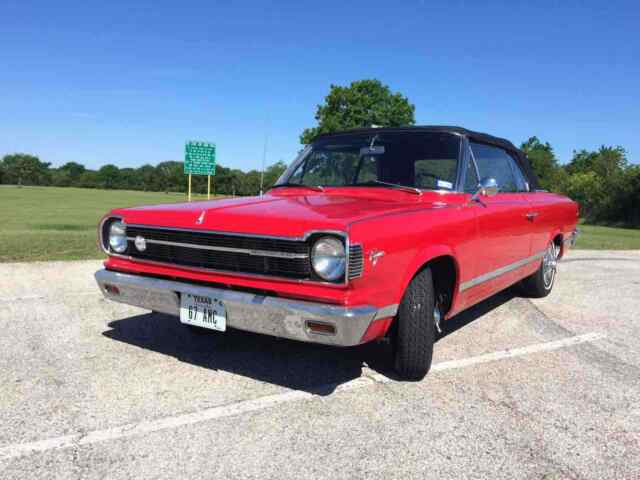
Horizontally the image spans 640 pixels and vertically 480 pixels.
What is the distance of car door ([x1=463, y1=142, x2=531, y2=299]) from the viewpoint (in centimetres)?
386

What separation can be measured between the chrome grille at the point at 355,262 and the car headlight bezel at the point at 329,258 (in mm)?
46

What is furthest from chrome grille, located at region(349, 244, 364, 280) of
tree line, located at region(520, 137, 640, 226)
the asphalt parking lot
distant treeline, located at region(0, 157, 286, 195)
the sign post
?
distant treeline, located at region(0, 157, 286, 195)

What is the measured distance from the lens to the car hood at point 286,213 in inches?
107

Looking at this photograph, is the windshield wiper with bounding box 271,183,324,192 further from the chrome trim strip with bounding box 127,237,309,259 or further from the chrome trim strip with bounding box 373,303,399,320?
the chrome trim strip with bounding box 373,303,399,320

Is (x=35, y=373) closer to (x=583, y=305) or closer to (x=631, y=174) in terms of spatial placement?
(x=583, y=305)

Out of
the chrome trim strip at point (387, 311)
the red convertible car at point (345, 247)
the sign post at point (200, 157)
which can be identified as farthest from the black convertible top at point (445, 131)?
the sign post at point (200, 157)

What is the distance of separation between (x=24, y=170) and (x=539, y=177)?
8903 centimetres

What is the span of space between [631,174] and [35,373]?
40963 mm

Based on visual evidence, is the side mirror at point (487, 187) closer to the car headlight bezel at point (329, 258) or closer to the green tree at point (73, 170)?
the car headlight bezel at point (329, 258)

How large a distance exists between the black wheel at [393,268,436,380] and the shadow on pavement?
25cm

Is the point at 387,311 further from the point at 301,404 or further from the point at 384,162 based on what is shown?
the point at 384,162

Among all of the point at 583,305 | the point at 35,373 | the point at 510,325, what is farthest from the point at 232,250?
the point at 583,305

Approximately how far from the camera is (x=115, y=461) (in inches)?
88.1

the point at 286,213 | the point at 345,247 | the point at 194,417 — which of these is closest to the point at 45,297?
the point at 194,417
